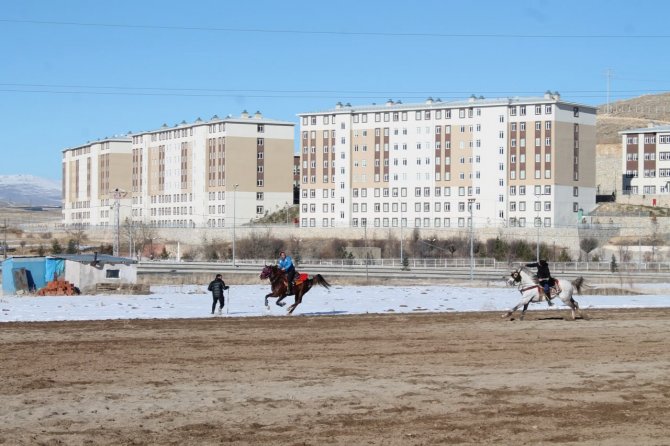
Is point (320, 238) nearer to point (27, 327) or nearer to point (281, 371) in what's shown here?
point (27, 327)

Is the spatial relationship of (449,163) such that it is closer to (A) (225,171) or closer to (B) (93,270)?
(A) (225,171)

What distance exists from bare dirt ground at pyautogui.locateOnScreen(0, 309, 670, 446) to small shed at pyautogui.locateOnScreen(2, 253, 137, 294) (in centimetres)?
2480

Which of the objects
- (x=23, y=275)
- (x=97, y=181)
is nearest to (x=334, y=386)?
(x=23, y=275)

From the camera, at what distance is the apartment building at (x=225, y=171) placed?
145m

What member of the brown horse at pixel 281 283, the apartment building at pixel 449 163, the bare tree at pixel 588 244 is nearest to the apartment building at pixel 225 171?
Result: the apartment building at pixel 449 163

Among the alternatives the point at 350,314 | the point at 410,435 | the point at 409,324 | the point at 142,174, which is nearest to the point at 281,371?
the point at 410,435

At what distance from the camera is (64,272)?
55.4 meters

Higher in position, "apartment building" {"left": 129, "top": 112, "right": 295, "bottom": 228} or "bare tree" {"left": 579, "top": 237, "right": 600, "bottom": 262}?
"apartment building" {"left": 129, "top": 112, "right": 295, "bottom": 228}

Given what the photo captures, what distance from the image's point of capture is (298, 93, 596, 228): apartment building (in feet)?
411

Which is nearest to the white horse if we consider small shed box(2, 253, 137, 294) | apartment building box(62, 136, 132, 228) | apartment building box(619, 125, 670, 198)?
small shed box(2, 253, 137, 294)

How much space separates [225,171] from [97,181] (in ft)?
137

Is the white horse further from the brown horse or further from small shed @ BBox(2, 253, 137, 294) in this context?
small shed @ BBox(2, 253, 137, 294)

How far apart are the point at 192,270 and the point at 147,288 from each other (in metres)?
33.2

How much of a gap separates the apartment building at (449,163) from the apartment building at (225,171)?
10.7 metres
